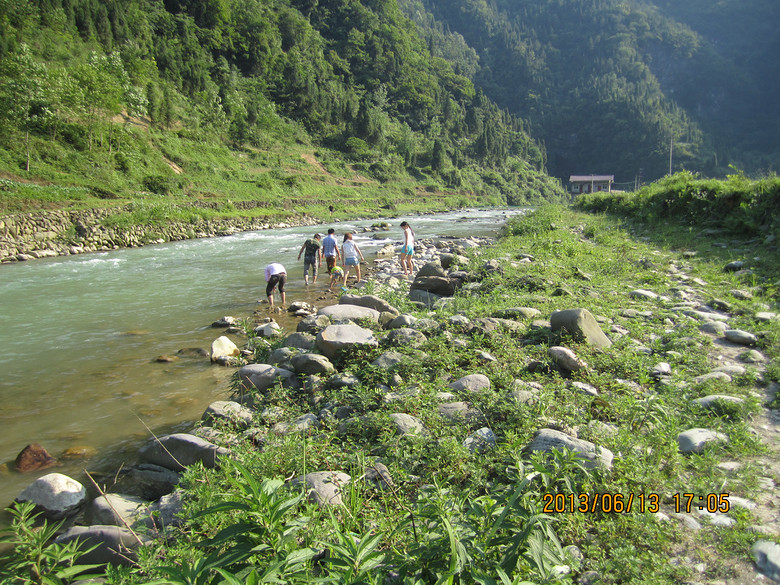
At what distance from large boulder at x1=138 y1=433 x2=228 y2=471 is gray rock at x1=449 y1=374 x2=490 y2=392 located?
2.33 meters

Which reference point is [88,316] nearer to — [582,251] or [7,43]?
[582,251]

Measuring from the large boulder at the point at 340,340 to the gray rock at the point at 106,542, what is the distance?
296 cm

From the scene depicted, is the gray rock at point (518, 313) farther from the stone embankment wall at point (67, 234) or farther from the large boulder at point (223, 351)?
the stone embankment wall at point (67, 234)

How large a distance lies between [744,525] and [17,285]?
18.9 m

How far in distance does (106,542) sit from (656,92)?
216159mm

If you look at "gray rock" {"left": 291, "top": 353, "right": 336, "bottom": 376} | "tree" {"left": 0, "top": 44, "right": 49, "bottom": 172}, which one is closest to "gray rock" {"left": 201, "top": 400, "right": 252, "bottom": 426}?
"gray rock" {"left": 291, "top": 353, "right": 336, "bottom": 376}

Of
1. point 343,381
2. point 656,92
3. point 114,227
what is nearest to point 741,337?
point 343,381

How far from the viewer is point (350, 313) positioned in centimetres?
689

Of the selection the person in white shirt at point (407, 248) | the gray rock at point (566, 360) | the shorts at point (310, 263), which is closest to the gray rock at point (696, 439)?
the gray rock at point (566, 360)

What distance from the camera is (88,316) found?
1086 cm

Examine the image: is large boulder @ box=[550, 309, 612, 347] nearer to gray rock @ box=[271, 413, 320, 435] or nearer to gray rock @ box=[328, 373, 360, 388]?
gray rock @ box=[328, 373, 360, 388]

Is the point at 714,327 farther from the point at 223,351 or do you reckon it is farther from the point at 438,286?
the point at 223,351

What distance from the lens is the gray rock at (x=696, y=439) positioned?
340cm

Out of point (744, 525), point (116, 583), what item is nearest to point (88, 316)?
point (116, 583)
